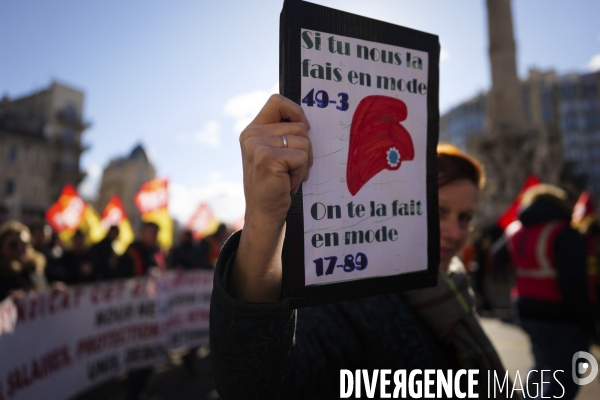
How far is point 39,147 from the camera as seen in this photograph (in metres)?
37.7

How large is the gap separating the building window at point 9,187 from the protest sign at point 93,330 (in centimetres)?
3678

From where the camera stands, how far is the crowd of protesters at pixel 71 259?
380 centimetres

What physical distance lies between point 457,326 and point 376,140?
0.80m

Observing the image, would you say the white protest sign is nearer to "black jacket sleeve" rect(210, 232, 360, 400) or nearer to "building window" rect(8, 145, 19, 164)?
"black jacket sleeve" rect(210, 232, 360, 400)

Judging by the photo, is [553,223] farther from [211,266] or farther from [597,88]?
[597,88]

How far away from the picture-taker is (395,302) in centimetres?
140

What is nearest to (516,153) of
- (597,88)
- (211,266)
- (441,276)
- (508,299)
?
(508,299)

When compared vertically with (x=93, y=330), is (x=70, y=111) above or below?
above

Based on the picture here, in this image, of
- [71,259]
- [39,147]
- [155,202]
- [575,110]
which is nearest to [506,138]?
[155,202]

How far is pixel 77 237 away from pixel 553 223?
622cm

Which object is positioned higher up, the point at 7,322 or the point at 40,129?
the point at 40,129

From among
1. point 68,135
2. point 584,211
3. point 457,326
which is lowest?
point 457,326

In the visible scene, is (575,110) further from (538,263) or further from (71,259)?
(71,259)

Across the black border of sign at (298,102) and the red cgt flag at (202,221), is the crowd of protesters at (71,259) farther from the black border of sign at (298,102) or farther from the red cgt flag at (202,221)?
the black border of sign at (298,102)
